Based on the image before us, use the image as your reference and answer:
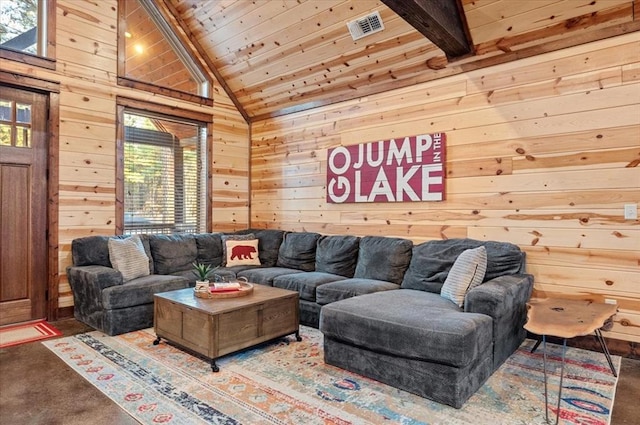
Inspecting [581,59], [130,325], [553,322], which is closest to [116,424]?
[130,325]

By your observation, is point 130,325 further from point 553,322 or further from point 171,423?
point 553,322

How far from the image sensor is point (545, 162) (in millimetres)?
3219

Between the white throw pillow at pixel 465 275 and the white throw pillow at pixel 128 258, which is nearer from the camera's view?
the white throw pillow at pixel 465 275

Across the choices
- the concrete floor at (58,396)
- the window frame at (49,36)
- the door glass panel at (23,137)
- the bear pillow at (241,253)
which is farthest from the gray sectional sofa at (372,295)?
the window frame at (49,36)

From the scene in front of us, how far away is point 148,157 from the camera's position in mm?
4789

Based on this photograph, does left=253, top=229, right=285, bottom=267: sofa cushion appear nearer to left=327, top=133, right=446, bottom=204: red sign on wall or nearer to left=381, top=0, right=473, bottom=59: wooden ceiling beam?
left=327, top=133, right=446, bottom=204: red sign on wall

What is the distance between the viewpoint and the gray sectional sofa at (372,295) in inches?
89.4

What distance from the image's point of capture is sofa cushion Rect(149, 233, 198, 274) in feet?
14.0

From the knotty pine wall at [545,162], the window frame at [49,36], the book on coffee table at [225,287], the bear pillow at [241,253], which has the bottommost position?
the book on coffee table at [225,287]

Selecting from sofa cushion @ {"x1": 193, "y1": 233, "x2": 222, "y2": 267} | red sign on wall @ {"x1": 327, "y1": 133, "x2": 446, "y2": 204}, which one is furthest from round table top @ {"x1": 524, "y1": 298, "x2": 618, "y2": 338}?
sofa cushion @ {"x1": 193, "y1": 233, "x2": 222, "y2": 267}

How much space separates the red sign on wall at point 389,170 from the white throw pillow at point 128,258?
6.97ft

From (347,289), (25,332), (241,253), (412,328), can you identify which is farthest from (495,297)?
(25,332)

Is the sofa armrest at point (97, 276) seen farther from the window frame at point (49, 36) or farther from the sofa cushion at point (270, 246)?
the window frame at point (49, 36)

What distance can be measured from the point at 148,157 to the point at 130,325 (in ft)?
6.96
